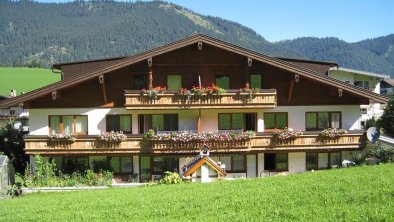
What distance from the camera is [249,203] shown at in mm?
15023

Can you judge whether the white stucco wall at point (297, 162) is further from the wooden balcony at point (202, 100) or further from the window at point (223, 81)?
the window at point (223, 81)

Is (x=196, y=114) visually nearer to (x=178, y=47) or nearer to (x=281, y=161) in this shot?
(x=178, y=47)

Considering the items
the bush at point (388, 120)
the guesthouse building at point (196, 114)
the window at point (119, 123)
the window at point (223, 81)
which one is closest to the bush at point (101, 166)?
the guesthouse building at point (196, 114)

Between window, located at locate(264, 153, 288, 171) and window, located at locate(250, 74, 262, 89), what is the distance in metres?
4.12

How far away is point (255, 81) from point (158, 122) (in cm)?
629

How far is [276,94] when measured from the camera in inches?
1188

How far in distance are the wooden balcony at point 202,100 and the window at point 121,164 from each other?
3.34 meters

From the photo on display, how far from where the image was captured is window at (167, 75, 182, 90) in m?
30.5

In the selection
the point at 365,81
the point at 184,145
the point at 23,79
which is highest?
the point at 23,79

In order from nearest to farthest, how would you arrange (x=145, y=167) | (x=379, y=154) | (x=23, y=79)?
(x=379, y=154), (x=145, y=167), (x=23, y=79)

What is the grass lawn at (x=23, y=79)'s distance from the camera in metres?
107

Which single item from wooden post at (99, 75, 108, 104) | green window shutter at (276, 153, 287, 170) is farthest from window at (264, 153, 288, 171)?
wooden post at (99, 75, 108, 104)

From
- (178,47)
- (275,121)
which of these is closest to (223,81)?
(178,47)

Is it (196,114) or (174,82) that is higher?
(174,82)
